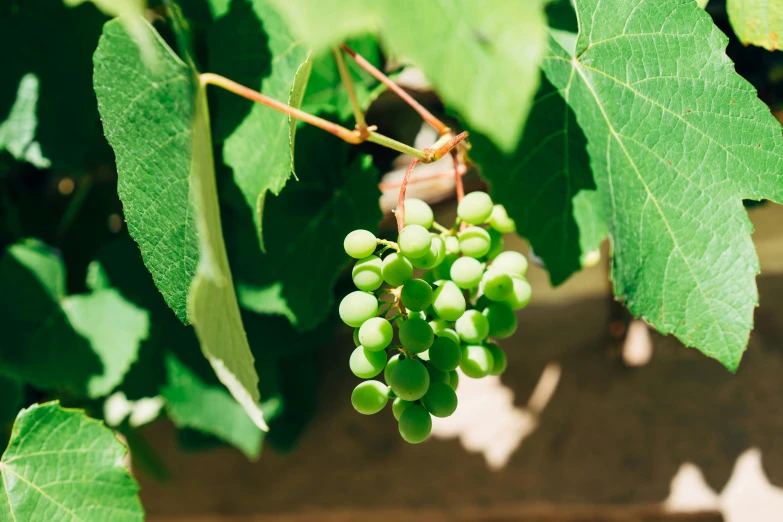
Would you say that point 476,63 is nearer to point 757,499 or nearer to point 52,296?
point 52,296

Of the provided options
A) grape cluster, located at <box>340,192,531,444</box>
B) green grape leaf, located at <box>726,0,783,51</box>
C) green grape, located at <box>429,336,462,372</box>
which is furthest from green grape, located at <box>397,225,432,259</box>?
green grape leaf, located at <box>726,0,783,51</box>

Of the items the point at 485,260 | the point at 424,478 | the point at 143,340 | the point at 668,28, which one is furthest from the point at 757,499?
the point at 143,340

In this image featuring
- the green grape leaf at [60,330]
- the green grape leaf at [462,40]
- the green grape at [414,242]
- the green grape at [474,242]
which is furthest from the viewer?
the green grape leaf at [60,330]

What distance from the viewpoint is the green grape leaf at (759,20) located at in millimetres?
700

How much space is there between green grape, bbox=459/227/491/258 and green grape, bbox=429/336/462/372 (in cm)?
11

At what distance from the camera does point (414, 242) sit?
1.90 feet

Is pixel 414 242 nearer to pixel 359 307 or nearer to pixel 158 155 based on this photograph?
pixel 359 307

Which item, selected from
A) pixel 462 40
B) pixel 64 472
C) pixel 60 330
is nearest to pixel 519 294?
pixel 462 40

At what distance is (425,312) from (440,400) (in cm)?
10

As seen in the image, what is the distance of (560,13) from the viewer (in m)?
0.74

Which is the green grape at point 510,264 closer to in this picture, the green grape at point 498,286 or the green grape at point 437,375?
the green grape at point 498,286

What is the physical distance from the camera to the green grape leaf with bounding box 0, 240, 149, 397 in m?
1.01

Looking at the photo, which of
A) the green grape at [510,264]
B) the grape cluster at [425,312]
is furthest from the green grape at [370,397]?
the green grape at [510,264]

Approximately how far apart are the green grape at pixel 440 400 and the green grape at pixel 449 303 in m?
0.07
